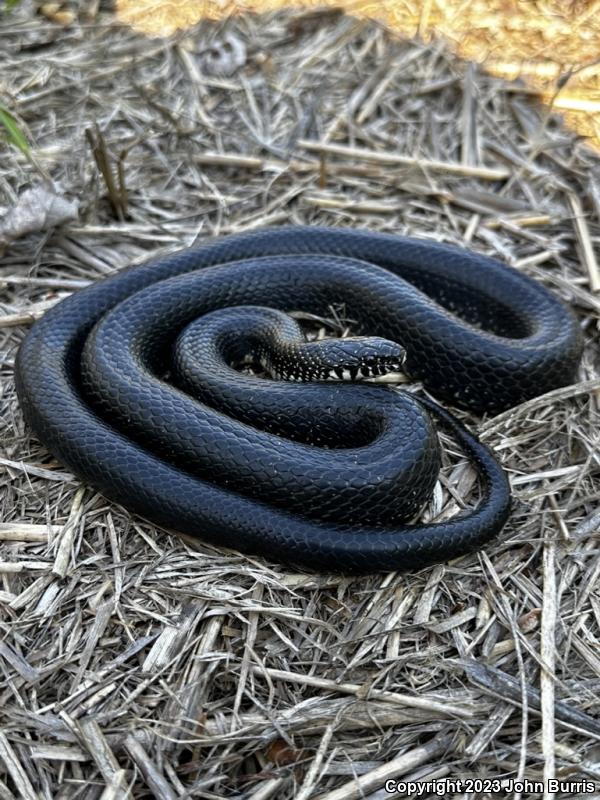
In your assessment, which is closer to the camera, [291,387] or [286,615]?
[286,615]

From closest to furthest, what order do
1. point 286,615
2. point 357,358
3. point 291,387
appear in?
point 286,615
point 291,387
point 357,358

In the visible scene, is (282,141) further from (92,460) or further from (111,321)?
(92,460)

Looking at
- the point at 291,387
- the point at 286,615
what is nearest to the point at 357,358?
the point at 291,387

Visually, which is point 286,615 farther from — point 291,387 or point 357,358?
point 357,358

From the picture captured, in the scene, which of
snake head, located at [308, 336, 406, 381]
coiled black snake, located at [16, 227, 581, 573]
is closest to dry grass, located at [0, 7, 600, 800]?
coiled black snake, located at [16, 227, 581, 573]

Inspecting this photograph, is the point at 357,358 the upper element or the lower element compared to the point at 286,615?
upper

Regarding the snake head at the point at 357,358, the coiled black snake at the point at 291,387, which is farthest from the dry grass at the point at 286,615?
the snake head at the point at 357,358

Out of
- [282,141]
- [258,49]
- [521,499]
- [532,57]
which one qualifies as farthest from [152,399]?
[532,57]

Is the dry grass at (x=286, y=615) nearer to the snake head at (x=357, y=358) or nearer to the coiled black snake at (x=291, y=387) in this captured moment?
the coiled black snake at (x=291, y=387)
